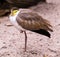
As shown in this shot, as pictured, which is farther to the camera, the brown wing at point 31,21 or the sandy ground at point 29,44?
the sandy ground at point 29,44

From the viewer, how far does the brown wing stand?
4641mm

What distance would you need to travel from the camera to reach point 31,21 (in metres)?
4.70

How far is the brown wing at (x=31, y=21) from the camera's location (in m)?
4.64

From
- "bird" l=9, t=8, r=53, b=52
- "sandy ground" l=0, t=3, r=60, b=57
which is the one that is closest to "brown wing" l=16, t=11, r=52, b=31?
"bird" l=9, t=8, r=53, b=52

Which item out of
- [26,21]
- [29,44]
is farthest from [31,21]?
[29,44]

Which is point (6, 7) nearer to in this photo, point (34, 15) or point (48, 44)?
point (48, 44)

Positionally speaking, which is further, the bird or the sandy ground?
the sandy ground

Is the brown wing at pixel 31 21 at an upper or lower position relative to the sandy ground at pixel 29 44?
upper

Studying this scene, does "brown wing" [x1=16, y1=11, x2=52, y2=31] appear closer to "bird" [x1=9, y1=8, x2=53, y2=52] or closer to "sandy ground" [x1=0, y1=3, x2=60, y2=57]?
"bird" [x1=9, y1=8, x2=53, y2=52]

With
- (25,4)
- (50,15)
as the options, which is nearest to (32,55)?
(50,15)

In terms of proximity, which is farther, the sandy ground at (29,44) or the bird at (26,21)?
the sandy ground at (29,44)

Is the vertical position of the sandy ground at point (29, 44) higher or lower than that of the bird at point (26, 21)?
lower

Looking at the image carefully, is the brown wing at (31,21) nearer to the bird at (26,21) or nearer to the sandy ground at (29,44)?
the bird at (26,21)

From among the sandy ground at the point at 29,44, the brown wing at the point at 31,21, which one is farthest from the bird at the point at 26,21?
the sandy ground at the point at 29,44
